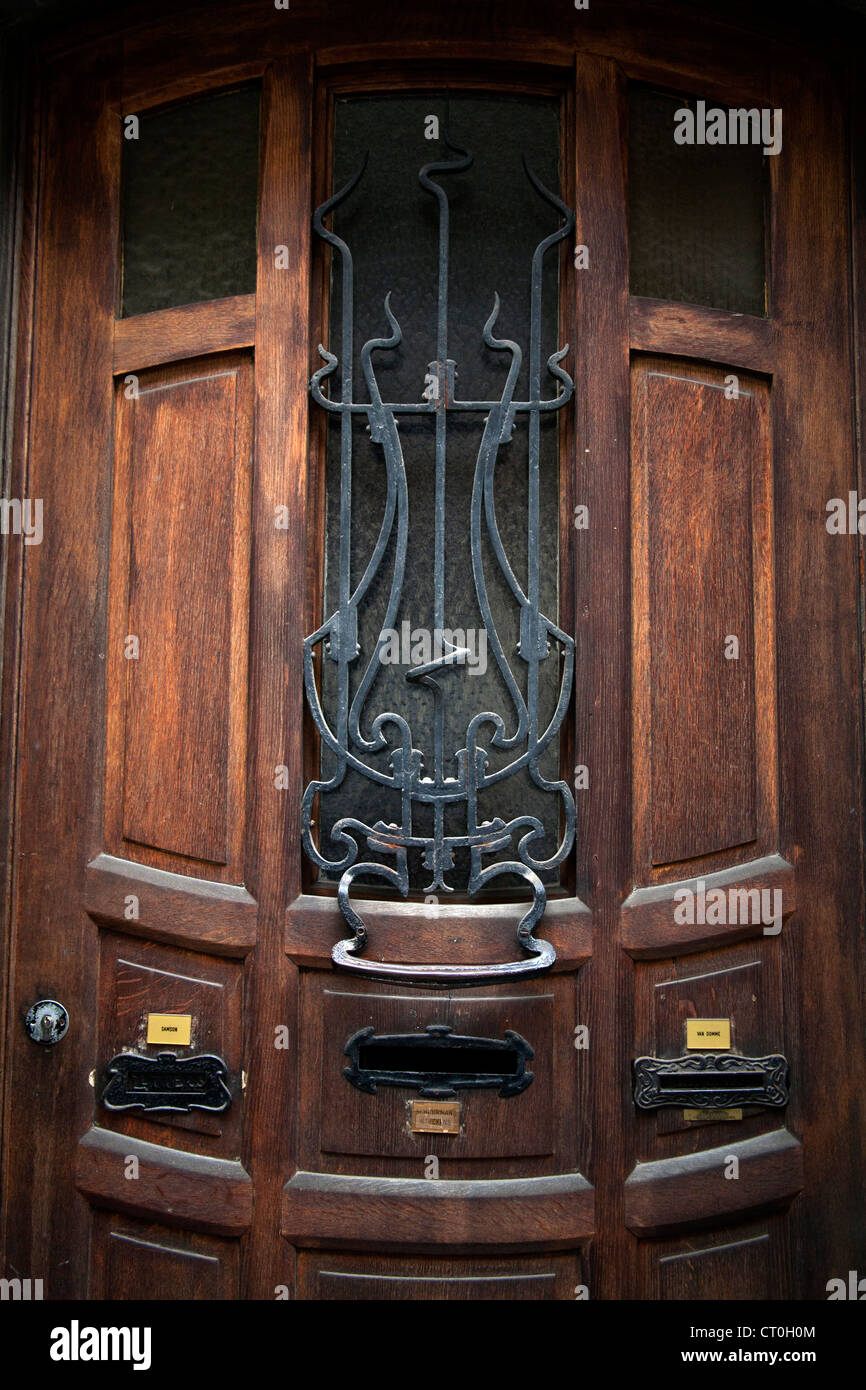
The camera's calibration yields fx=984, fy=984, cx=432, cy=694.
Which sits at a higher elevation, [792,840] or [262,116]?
[262,116]

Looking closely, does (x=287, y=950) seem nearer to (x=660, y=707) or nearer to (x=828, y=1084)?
(x=660, y=707)

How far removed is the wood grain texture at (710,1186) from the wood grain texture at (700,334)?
129 cm

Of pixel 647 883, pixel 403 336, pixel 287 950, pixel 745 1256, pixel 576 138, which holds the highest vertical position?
pixel 576 138

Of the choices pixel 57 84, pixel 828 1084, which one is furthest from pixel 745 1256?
pixel 57 84

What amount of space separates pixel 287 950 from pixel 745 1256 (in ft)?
2.91

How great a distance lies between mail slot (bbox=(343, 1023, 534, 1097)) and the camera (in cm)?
156

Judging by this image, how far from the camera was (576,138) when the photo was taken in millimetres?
1627

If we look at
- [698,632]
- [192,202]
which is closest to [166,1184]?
[698,632]

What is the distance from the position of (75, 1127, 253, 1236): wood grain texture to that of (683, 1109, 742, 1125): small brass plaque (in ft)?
2.35

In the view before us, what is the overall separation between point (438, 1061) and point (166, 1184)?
488mm

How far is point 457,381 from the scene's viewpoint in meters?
1.64

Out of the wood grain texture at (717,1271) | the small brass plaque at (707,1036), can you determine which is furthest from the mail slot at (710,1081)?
the wood grain texture at (717,1271)
